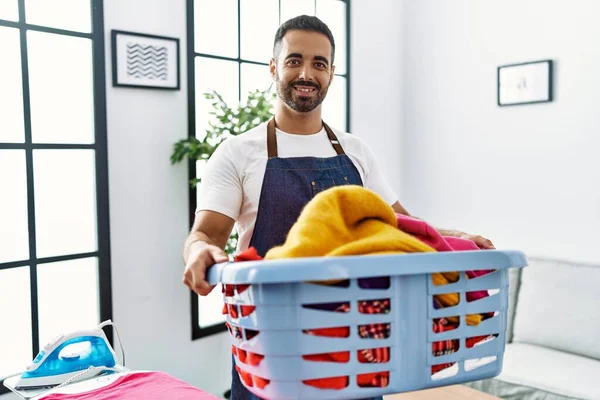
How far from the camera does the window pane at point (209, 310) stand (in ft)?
9.56

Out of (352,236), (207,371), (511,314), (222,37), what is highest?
(222,37)

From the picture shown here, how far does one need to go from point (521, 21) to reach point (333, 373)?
307 centimetres

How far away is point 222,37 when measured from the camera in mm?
2947

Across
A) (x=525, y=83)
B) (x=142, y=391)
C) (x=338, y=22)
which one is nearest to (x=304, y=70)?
(x=142, y=391)

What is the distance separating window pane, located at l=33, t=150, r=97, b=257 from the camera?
2.36 metres

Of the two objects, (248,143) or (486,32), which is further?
(486,32)

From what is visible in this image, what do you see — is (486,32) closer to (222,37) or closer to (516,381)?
(222,37)

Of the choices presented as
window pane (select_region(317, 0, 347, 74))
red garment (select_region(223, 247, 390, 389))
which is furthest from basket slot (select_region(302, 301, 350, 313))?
window pane (select_region(317, 0, 347, 74))

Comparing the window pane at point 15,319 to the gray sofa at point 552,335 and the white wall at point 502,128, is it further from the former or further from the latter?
the white wall at point 502,128

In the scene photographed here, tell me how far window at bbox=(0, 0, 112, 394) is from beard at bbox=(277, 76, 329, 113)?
4.39 feet

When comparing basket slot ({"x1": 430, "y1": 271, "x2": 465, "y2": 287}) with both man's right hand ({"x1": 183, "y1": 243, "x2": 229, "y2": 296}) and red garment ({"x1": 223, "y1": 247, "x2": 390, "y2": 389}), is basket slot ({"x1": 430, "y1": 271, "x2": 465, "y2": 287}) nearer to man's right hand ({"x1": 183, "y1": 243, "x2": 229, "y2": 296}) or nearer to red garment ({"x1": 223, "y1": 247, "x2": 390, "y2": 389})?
red garment ({"x1": 223, "y1": 247, "x2": 390, "y2": 389})

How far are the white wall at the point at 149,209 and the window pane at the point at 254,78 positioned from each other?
0.43 metres

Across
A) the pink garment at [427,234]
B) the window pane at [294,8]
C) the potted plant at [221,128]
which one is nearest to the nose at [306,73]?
the pink garment at [427,234]

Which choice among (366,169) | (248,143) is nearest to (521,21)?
(366,169)
